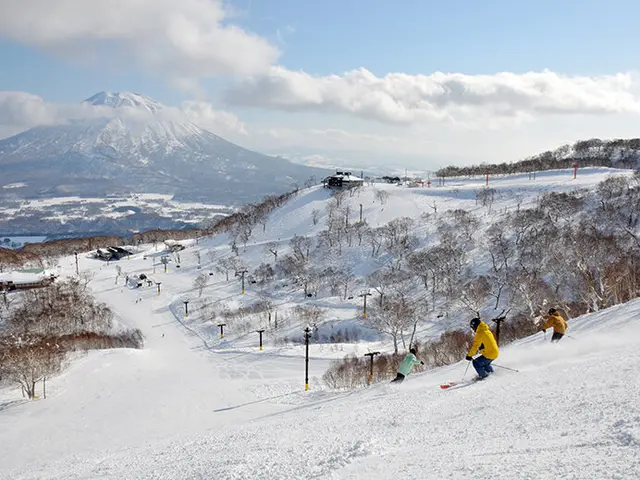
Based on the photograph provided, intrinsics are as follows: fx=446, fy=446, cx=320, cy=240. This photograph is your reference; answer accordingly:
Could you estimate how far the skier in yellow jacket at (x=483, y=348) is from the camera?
10.3m

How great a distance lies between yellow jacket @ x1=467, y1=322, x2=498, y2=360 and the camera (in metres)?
10.2

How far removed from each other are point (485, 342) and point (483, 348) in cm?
31

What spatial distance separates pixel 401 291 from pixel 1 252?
261 feet

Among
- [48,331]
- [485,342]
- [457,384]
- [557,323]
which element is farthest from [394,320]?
[48,331]

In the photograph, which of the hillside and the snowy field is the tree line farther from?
the hillside

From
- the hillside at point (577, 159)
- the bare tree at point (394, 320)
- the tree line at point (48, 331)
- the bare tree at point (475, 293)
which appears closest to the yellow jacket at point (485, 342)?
the bare tree at point (394, 320)

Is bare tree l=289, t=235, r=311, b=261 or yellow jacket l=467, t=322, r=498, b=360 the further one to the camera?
bare tree l=289, t=235, r=311, b=261

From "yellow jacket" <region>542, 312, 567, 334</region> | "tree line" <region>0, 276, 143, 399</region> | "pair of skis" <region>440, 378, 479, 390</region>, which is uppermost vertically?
"yellow jacket" <region>542, 312, 567, 334</region>

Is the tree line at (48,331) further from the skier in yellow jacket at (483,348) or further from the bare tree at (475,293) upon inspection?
the bare tree at (475,293)

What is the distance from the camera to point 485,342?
1032 cm

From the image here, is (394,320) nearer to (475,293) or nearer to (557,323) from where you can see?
(475,293)

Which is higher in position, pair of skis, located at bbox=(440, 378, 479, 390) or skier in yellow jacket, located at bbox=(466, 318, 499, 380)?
skier in yellow jacket, located at bbox=(466, 318, 499, 380)

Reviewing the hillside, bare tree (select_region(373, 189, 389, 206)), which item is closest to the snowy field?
bare tree (select_region(373, 189, 389, 206))

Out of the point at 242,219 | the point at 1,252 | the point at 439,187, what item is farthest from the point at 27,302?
the point at 439,187
